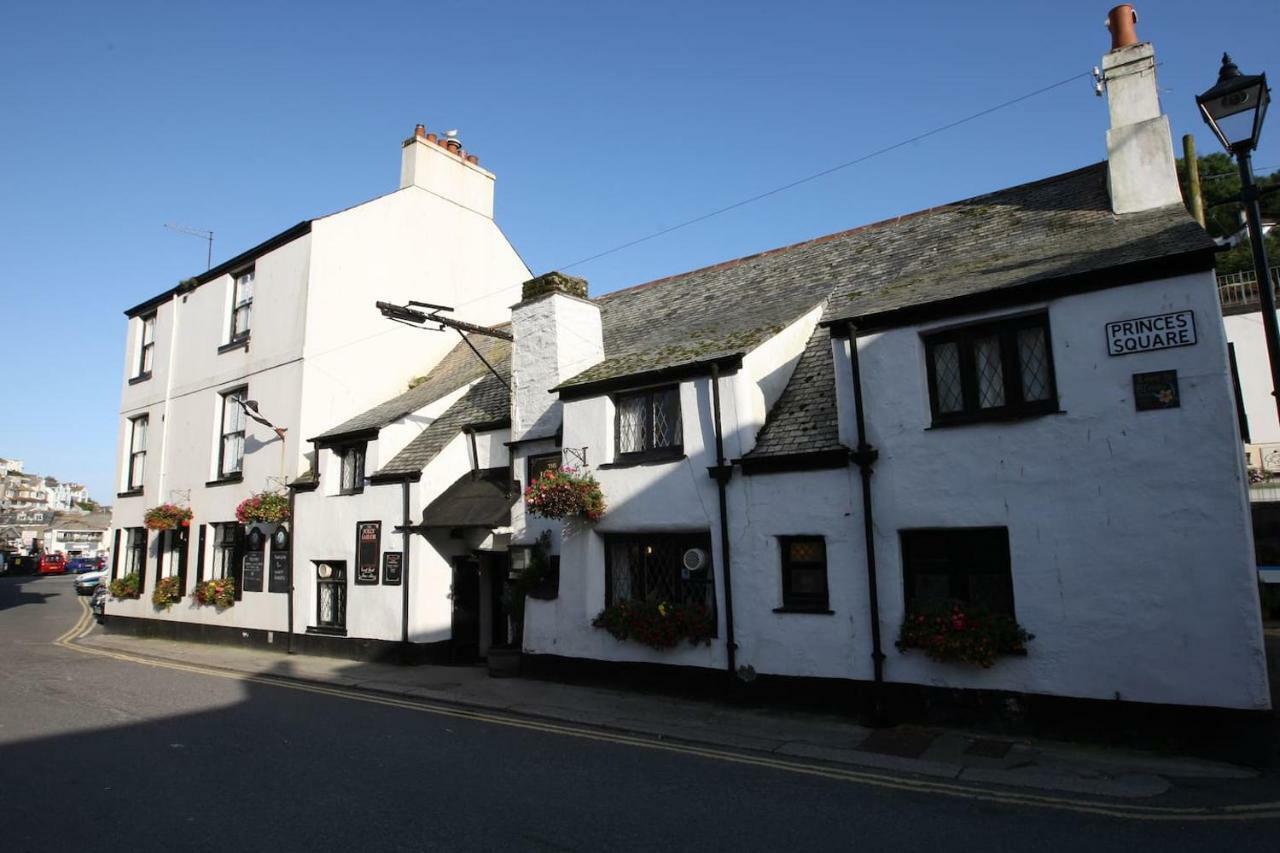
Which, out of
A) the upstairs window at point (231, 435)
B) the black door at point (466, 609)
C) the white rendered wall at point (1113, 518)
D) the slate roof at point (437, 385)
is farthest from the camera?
the upstairs window at point (231, 435)

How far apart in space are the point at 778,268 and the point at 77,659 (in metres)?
18.4

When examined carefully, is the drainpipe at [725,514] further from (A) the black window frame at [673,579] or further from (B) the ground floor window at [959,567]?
(B) the ground floor window at [959,567]

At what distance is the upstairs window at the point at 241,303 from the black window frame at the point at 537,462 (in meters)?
11.6

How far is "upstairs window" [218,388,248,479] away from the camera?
20.9 meters

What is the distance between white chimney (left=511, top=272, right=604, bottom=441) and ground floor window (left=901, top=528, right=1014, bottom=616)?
6.80 metres

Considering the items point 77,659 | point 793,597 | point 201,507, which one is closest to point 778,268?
point 793,597

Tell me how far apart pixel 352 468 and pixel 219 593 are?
5601mm

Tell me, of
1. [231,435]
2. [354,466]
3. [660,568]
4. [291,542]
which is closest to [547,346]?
[660,568]

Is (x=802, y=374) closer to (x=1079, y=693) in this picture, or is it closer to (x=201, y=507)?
(x=1079, y=693)

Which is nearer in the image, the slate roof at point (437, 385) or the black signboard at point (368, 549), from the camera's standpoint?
the black signboard at point (368, 549)

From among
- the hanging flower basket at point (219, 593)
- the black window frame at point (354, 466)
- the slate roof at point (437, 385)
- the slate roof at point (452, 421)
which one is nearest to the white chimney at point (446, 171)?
the slate roof at point (437, 385)

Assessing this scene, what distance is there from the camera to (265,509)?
18.0m

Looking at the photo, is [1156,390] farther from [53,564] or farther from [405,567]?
[53,564]

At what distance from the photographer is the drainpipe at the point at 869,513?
956cm
